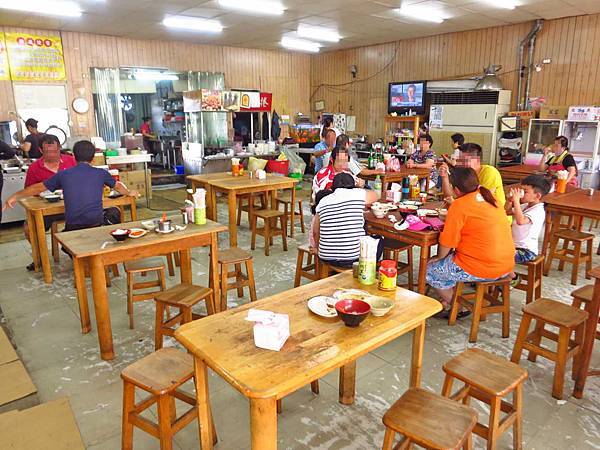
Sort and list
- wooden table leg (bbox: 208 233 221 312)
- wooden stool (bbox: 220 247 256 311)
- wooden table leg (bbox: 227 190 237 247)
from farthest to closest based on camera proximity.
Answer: wooden table leg (bbox: 227 190 237 247) < wooden stool (bbox: 220 247 256 311) < wooden table leg (bbox: 208 233 221 312)

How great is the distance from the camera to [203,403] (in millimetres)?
2068

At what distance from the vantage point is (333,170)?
4672mm

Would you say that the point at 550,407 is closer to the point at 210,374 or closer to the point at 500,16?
the point at 210,374

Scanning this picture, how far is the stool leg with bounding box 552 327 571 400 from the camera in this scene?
274 cm

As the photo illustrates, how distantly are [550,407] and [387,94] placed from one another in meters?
9.49

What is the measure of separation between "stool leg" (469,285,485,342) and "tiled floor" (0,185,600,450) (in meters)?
0.09

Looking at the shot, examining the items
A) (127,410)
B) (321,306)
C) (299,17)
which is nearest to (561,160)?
(299,17)

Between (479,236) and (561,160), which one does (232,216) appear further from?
(561,160)

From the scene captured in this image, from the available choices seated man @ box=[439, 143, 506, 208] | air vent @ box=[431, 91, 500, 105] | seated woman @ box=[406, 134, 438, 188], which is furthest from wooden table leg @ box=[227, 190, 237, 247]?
air vent @ box=[431, 91, 500, 105]

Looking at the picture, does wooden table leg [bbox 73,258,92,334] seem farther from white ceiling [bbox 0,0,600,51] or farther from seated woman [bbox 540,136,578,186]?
seated woman [bbox 540,136,578,186]

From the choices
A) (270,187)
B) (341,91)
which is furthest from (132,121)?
(270,187)

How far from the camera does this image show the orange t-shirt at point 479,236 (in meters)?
3.20

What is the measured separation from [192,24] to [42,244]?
5667 millimetres

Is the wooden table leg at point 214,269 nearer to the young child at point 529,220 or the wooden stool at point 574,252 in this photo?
the young child at point 529,220
